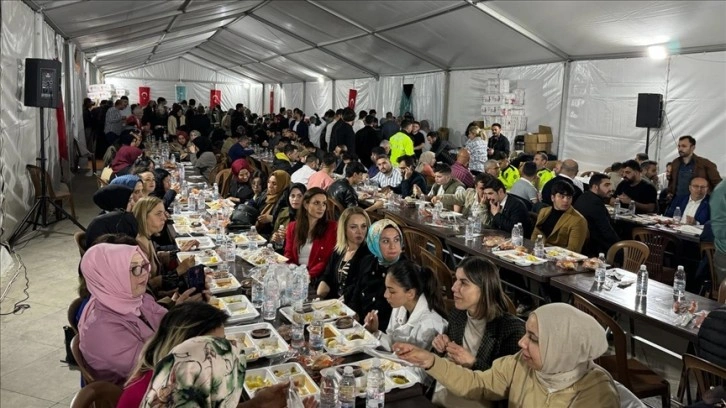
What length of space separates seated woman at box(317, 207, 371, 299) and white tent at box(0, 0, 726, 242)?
473cm

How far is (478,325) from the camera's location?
2.80m

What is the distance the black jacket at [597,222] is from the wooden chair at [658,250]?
0.47 meters

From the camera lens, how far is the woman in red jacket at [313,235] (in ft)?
15.0

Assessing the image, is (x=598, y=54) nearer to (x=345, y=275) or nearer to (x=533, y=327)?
(x=345, y=275)

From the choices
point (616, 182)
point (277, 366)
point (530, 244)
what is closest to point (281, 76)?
point (616, 182)

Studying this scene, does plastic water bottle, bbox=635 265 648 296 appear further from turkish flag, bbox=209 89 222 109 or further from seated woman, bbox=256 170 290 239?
turkish flag, bbox=209 89 222 109

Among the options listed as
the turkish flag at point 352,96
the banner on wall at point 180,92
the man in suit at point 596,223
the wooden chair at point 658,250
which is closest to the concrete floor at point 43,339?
the wooden chair at point 658,250

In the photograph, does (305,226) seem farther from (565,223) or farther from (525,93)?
(525,93)

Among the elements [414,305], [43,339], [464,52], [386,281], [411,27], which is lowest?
[43,339]

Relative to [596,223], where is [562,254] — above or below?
below

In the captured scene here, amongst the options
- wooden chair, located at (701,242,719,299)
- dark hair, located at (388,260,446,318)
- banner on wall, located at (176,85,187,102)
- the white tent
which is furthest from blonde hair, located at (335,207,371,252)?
banner on wall, located at (176,85,187,102)

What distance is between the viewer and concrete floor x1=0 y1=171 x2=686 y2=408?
12.5ft

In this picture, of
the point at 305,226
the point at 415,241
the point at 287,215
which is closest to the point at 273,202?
the point at 287,215

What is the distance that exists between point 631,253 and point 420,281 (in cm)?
277
